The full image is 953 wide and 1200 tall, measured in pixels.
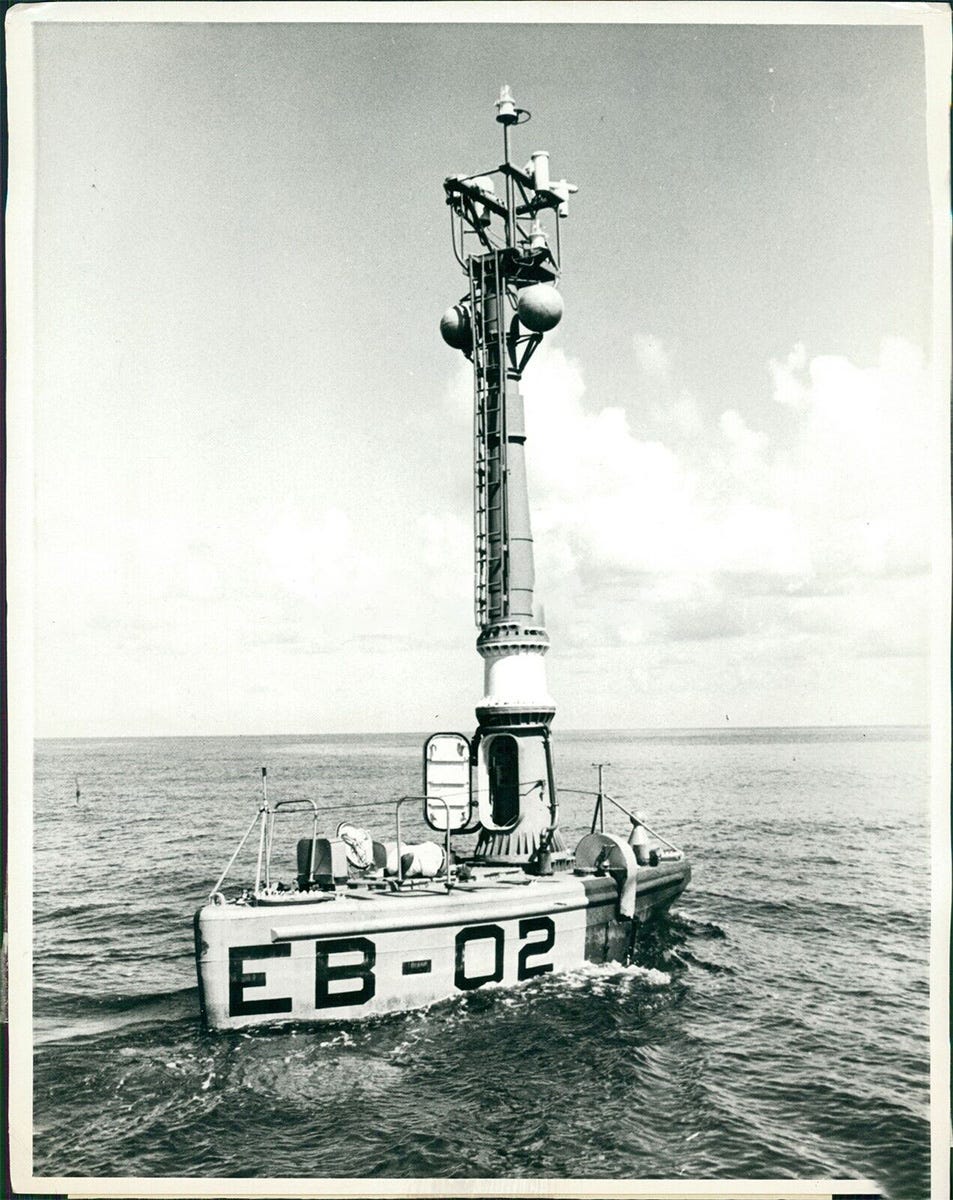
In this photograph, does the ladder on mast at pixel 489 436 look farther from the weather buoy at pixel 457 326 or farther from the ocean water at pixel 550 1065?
the ocean water at pixel 550 1065

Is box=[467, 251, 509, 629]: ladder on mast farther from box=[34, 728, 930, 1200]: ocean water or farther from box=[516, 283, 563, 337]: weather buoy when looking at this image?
box=[34, 728, 930, 1200]: ocean water

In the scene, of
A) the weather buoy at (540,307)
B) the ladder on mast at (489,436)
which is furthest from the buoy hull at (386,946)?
the weather buoy at (540,307)

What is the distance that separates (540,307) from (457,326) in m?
2.08

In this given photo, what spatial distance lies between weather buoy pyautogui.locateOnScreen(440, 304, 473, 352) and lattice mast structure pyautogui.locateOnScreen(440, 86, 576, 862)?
0.9 inches

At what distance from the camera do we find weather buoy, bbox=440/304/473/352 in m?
23.7

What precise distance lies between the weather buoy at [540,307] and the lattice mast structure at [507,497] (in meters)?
0.02

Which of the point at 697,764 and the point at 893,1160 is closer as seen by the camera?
the point at 893,1160

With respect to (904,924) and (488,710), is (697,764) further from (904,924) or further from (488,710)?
(488,710)

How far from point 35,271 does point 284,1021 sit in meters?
12.2

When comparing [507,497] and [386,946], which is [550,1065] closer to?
[386,946]

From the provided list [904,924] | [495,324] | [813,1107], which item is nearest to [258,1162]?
[813,1107]

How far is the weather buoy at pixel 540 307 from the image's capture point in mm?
22922

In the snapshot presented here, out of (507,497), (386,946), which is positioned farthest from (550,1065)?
(507,497)

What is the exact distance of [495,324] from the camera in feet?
77.3
